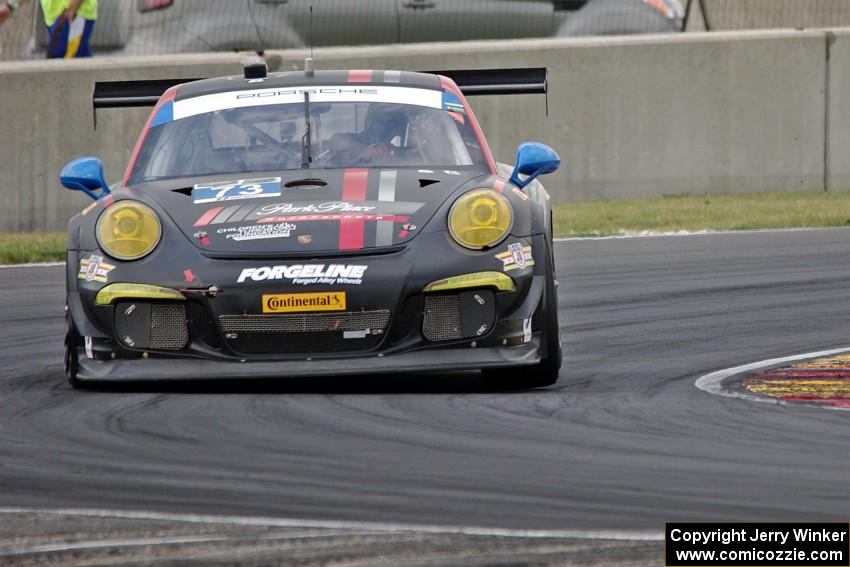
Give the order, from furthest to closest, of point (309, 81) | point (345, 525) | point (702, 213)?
1. point (702, 213)
2. point (309, 81)
3. point (345, 525)

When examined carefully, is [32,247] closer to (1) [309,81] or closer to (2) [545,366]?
(1) [309,81]

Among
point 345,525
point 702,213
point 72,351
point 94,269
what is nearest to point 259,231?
point 94,269

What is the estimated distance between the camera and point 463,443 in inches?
227

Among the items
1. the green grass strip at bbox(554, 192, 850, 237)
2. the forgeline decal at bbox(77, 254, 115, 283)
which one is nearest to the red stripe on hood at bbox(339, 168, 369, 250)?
the forgeline decal at bbox(77, 254, 115, 283)

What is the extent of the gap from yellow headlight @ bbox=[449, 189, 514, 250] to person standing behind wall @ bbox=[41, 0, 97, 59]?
8518 millimetres

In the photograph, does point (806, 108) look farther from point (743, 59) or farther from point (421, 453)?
point (421, 453)

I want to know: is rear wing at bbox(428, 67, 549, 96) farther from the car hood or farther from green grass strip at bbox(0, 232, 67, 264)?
green grass strip at bbox(0, 232, 67, 264)

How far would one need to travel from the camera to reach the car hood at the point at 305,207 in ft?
22.4

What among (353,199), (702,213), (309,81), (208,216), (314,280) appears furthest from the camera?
(702,213)

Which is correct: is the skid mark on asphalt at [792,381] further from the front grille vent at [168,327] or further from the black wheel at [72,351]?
the black wheel at [72,351]

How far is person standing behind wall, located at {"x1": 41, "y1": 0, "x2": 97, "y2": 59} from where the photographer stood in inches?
590

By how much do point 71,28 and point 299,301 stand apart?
8.90 metres

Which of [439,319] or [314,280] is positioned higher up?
[314,280]

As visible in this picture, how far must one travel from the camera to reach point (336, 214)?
6.96 m
